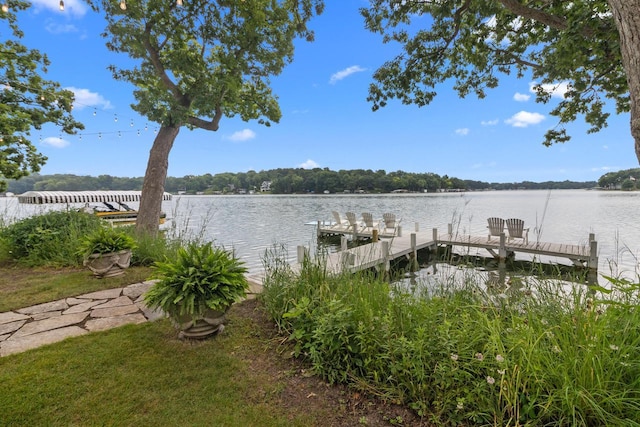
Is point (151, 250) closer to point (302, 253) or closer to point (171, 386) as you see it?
point (302, 253)

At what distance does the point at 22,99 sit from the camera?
880cm

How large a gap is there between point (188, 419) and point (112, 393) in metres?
0.64

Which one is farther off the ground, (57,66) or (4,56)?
(57,66)

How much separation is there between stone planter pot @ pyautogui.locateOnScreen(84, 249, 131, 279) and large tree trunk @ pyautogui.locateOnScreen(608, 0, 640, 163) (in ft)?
20.0

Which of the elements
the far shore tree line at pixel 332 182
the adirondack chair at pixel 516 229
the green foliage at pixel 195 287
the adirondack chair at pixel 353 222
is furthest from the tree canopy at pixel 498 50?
the far shore tree line at pixel 332 182

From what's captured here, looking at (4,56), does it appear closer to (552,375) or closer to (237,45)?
(237,45)

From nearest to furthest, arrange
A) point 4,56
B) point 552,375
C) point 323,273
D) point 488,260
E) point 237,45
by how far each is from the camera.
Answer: point 552,375 → point 323,273 → point 237,45 → point 4,56 → point 488,260

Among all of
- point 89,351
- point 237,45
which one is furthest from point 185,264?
point 237,45

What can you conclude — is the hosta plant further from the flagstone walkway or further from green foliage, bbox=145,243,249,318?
the flagstone walkway

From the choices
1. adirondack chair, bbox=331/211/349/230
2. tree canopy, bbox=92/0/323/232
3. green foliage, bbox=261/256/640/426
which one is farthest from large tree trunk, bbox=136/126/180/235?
adirondack chair, bbox=331/211/349/230

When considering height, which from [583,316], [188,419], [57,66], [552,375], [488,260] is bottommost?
[488,260]

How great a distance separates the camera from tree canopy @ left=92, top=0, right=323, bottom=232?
614 cm

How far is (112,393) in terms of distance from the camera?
1.88m

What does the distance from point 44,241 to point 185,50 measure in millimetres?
5102
